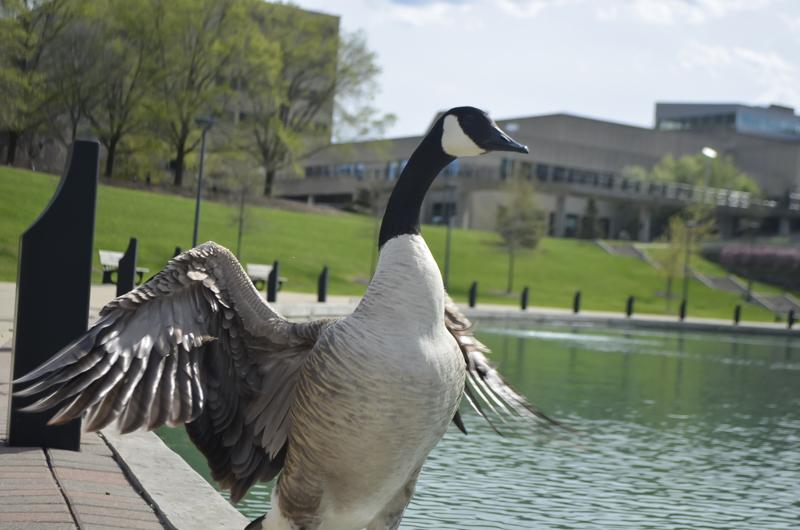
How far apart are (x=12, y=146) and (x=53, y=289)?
4.93 metres

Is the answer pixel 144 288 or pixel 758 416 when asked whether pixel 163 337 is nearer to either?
pixel 144 288

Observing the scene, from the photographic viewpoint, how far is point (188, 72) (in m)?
25.2

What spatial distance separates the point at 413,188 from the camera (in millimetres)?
4070

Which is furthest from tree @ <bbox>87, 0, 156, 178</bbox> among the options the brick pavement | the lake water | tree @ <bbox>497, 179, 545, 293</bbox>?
tree @ <bbox>497, 179, 545, 293</bbox>

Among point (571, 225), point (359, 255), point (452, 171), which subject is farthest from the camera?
point (571, 225)

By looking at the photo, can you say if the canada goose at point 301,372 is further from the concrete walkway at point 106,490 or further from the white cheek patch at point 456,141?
the concrete walkway at point 106,490

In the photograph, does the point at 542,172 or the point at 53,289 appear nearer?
the point at 53,289

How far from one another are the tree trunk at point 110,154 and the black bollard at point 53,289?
27.0ft

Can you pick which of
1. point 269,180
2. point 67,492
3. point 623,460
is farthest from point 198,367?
point 269,180

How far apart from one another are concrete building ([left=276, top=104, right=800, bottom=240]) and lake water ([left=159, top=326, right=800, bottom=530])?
50930mm

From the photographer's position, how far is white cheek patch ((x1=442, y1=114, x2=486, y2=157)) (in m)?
4.03

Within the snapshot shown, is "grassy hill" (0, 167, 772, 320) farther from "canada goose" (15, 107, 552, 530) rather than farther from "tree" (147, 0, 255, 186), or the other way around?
"canada goose" (15, 107, 552, 530)

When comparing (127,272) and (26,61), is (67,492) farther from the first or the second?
(26,61)

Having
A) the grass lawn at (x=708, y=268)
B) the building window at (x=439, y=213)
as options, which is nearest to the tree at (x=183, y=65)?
the grass lawn at (x=708, y=268)
